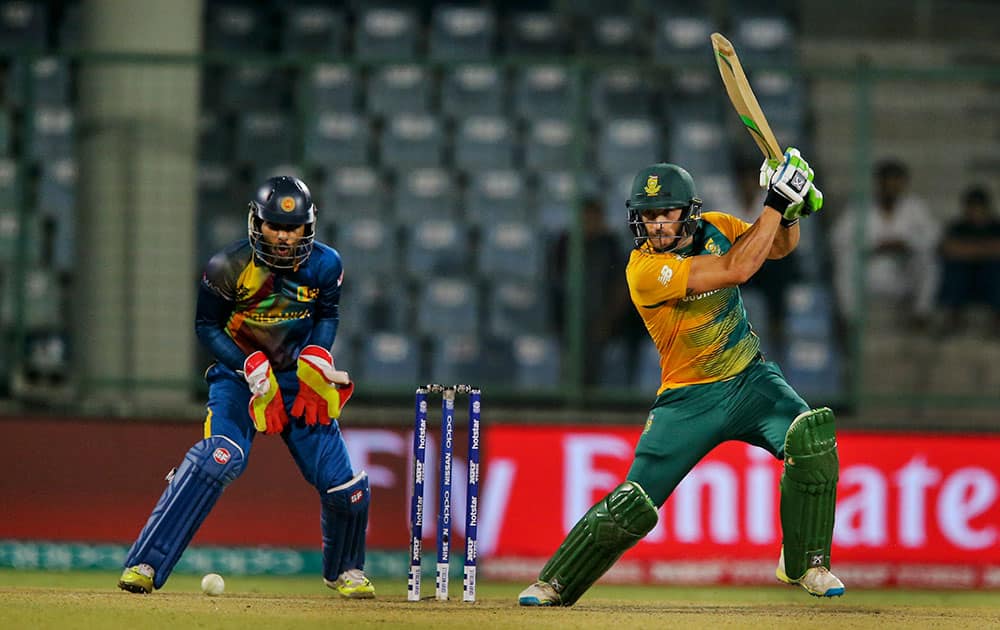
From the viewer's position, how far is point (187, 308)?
12.0 metres

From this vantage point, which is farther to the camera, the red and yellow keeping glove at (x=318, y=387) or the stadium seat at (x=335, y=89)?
the stadium seat at (x=335, y=89)

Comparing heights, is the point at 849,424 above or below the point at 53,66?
below

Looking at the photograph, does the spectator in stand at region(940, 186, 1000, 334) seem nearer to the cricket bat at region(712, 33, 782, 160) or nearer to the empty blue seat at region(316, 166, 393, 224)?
the empty blue seat at region(316, 166, 393, 224)

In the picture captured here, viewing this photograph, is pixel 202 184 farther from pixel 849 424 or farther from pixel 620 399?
pixel 849 424

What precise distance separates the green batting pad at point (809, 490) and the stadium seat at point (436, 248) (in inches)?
190

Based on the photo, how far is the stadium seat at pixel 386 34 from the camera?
14.1 metres

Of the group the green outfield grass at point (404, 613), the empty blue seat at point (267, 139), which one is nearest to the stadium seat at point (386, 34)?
the empty blue seat at point (267, 139)

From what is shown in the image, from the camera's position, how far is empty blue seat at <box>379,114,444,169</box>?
12.7 metres

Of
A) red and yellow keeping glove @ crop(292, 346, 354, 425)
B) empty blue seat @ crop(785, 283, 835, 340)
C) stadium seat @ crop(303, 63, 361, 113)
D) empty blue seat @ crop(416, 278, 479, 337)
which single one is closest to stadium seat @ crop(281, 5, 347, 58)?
stadium seat @ crop(303, 63, 361, 113)

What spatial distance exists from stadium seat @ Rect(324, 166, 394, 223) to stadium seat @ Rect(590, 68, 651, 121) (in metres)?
1.83

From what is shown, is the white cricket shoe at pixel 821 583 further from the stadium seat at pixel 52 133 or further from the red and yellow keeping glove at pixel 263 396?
the stadium seat at pixel 52 133

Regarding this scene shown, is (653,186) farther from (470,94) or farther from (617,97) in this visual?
(617,97)

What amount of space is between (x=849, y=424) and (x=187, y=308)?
4536 millimetres

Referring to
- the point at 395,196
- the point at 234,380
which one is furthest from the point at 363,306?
the point at 234,380
